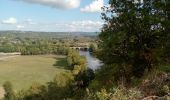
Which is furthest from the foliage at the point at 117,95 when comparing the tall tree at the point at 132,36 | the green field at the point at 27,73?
the green field at the point at 27,73

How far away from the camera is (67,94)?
46.3 meters

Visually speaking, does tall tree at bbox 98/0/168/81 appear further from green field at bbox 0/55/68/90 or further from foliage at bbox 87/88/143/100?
green field at bbox 0/55/68/90

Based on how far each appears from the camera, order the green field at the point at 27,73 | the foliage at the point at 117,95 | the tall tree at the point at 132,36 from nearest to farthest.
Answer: the foliage at the point at 117,95
the tall tree at the point at 132,36
the green field at the point at 27,73

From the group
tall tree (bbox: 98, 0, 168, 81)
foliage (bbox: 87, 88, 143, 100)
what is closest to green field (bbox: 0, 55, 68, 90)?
tall tree (bbox: 98, 0, 168, 81)

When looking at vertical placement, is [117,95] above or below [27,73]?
above

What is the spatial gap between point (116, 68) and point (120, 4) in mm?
3593

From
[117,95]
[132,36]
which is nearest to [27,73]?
[132,36]

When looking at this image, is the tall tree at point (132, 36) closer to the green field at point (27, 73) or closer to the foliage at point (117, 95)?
the foliage at point (117, 95)

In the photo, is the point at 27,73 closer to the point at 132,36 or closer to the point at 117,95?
the point at 132,36

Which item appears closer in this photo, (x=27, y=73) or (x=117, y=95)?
(x=117, y=95)

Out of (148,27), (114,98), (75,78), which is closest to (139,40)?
(148,27)

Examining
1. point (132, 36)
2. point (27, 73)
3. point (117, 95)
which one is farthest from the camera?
point (27, 73)

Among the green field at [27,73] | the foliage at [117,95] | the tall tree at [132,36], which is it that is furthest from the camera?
the green field at [27,73]

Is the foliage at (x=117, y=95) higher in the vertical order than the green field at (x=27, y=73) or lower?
higher
